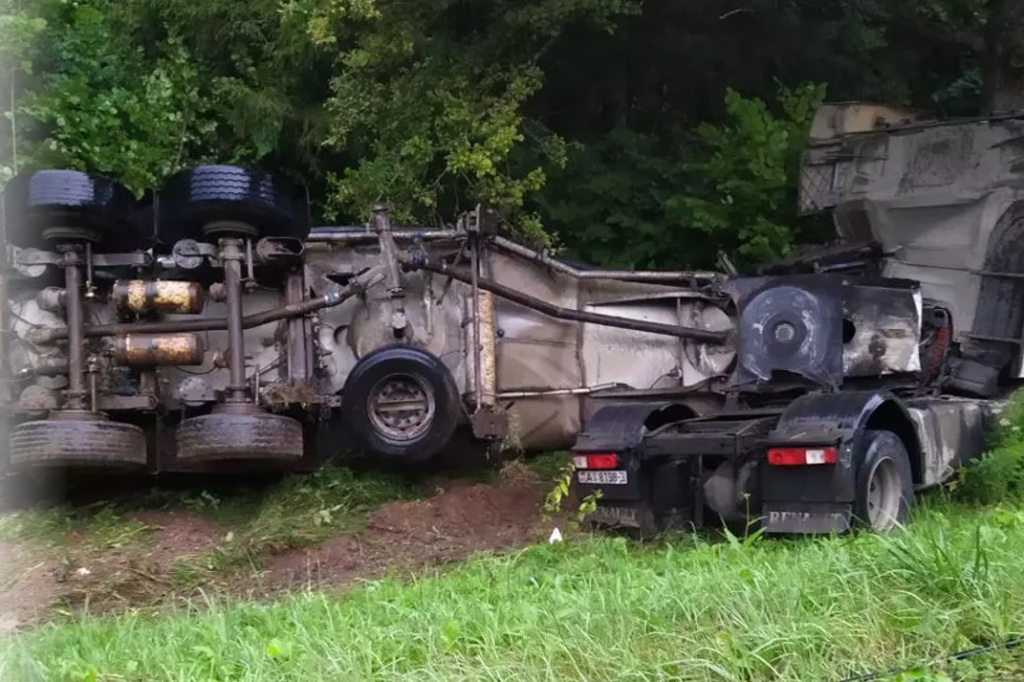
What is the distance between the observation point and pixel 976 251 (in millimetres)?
8273

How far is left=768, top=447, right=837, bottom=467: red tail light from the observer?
5469mm

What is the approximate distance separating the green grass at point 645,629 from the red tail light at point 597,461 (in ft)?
Answer: 6.24

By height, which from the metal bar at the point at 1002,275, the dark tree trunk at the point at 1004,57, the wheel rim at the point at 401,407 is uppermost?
the dark tree trunk at the point at 1004,57

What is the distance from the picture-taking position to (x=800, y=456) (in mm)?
5531

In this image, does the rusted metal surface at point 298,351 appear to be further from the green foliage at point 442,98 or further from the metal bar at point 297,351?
the green foliage at point 442,98

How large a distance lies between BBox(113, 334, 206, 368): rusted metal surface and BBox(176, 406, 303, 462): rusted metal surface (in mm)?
445

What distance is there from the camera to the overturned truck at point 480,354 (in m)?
6.13

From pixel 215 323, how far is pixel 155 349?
15.3 inches

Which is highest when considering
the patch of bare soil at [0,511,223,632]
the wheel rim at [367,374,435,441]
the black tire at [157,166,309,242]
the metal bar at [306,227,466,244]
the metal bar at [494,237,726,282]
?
the black tire at [157,166,309,242]

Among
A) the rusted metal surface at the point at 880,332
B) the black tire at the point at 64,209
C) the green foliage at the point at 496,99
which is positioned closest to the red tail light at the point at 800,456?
the rusted metal surface at the point at 880,332

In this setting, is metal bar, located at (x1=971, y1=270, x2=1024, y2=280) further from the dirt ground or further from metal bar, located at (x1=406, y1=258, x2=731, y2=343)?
the dirt ground

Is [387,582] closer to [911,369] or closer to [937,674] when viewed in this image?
[937,674]

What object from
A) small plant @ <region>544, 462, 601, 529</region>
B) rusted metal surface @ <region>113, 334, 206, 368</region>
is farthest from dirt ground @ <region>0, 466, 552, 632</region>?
rusted metal surface @ <region>113, 334, 206, 368</region>

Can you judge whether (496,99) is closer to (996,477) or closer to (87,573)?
(996,477)
